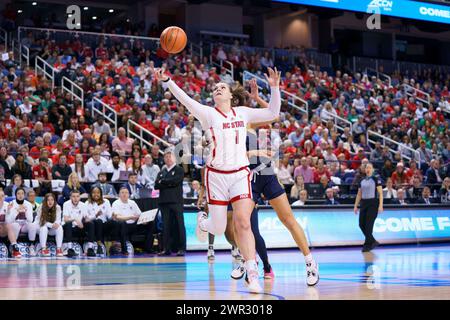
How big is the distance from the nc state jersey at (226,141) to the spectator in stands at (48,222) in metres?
8.66

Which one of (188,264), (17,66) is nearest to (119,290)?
(188,264)

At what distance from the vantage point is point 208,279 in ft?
34.0

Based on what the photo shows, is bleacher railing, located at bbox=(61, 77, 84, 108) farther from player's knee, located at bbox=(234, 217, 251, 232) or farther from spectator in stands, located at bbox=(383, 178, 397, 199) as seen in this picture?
player's knee, located at bbox=(234, 217, 251, 232)

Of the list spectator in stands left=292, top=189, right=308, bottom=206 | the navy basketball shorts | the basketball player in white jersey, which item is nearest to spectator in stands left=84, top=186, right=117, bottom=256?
spectator in stands left=292, top=189, right=308, bottom=206

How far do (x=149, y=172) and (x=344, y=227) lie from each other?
5223 mm

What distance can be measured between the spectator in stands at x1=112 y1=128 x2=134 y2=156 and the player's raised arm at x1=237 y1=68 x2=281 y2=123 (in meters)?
12.3

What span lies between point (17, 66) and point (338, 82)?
536 inches

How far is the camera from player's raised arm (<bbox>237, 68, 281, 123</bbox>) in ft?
29.7

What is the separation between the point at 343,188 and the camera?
75.0 feet

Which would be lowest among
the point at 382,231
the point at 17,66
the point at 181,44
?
the point at 382,231

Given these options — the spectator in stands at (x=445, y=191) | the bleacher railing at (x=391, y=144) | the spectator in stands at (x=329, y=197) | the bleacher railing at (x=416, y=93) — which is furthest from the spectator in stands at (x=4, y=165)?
the bleacher railing at (x=416, y=93)

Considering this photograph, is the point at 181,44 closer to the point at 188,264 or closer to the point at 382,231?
the point at 188,264

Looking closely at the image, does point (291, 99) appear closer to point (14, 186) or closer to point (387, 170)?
point (387, 170)
